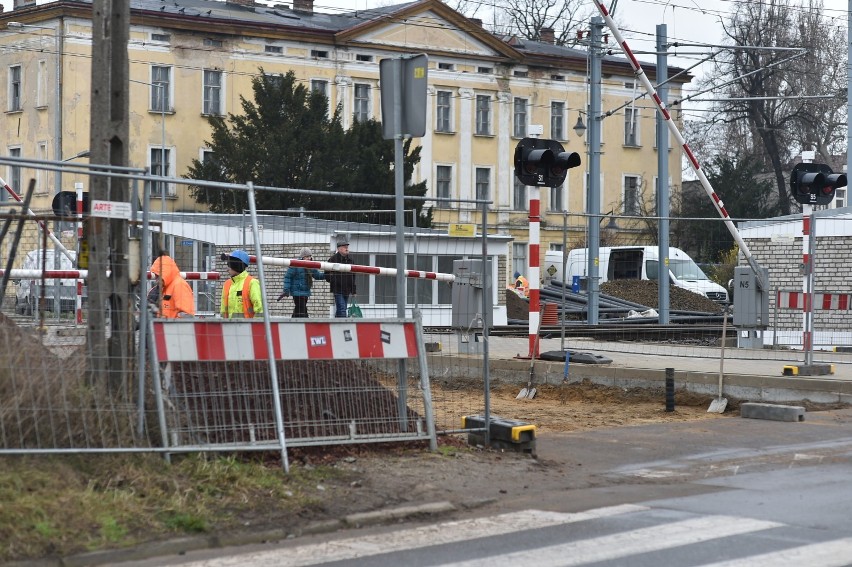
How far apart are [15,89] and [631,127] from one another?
31825 mm

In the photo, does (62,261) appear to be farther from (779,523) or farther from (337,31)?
(337,31)

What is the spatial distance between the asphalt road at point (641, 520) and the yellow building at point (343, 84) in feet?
127

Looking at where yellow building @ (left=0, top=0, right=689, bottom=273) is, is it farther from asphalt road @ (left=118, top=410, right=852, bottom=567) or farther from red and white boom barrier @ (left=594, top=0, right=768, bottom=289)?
asphalt road @ (left=118, top=410, right=852, bottom=567)

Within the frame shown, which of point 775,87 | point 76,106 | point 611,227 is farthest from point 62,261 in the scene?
point 775,87

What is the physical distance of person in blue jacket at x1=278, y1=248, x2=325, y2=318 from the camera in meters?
14.2

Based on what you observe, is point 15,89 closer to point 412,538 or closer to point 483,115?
point 483,115

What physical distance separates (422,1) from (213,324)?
178 ft

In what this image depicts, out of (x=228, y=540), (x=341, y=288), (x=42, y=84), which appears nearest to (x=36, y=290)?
(x=228, y=540)

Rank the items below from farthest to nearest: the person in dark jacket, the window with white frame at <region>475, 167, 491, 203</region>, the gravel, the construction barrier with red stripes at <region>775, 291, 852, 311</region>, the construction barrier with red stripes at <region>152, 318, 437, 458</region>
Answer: the window with white frame at <region>475, 167, 491, 203</region> < the gravel < the construction barrier with red stripes at <region>775, 291, 852, 311</region> < the person in dark jacket < the construction barrier with red stripes at <region>152, 318, 437, 458</region>

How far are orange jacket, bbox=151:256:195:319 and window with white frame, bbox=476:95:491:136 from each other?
54.1 metres

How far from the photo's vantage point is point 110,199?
30.3ft

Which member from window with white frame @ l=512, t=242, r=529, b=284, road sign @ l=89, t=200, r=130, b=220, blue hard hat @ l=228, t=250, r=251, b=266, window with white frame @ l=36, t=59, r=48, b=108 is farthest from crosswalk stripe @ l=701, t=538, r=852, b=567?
window with white frame @ l=36, t=59, r=48, b=108

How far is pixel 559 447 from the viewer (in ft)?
37.0

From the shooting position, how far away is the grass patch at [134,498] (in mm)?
7188
